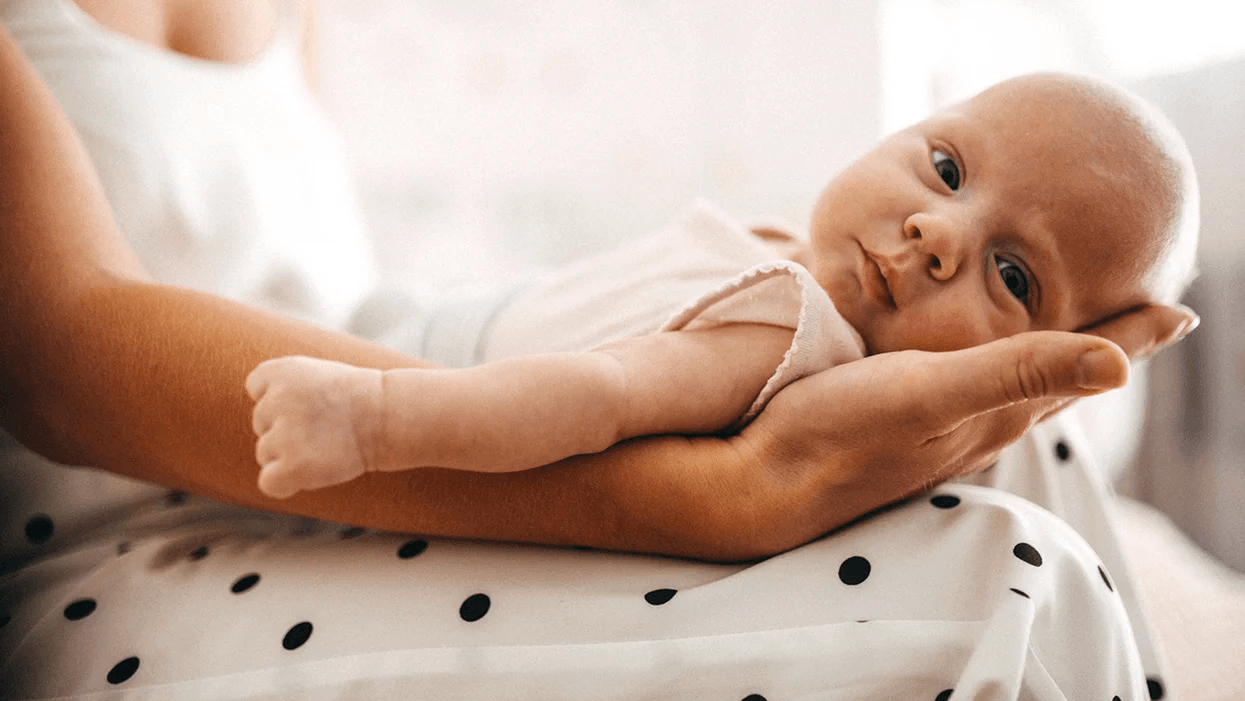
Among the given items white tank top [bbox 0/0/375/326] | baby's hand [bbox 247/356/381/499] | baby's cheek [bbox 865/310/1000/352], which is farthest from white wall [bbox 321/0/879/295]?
baby's hand [bbox 247/356/381/499]

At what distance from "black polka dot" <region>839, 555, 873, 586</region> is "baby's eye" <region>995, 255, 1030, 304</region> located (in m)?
0.32

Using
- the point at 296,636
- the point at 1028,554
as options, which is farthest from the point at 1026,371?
the point at 296,636

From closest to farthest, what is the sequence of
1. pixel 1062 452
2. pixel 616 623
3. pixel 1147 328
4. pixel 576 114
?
pixel 616 623, pixel 1147 328, pixel 1062 452, pixel 576 114

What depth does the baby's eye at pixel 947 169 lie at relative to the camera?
691 millimetres

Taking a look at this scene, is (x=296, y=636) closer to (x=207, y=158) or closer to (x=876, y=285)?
(x=876, y=285)

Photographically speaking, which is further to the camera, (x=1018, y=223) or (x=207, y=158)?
(x=207, y=158)

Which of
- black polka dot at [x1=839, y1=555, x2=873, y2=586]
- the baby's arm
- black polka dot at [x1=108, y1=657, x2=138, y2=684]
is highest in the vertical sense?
the baby's arm

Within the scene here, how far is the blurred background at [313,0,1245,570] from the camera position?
1810 mm

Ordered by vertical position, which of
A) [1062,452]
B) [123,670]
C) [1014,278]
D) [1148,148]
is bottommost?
[1062,452]

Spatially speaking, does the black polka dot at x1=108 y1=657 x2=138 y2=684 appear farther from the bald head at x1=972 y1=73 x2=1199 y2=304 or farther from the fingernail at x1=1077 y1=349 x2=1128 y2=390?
the bald head at x1=972 y1=73 x2=1199 y2=304

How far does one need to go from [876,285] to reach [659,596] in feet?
1.16

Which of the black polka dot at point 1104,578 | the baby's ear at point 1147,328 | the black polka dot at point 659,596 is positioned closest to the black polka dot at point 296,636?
A: the black polka dot at point 659,596

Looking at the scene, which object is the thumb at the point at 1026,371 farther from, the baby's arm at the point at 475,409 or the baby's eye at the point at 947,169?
the baby's eye at the point at 947,169

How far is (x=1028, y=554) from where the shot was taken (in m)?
0.49
